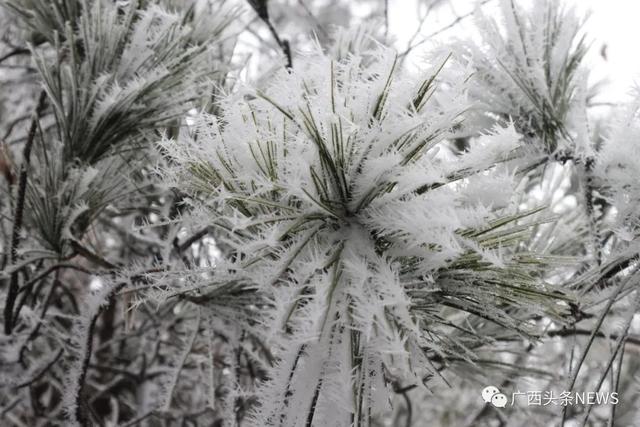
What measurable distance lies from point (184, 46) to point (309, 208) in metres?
0.70

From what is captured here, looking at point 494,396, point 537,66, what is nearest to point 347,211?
point 537,66

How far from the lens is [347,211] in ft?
2.30

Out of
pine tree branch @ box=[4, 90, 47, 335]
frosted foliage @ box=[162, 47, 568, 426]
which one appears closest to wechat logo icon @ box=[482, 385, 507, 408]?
frosted foliage @ box=[162, 47, 568, 426]

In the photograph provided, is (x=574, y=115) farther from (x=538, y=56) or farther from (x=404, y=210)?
(x=404, y=210)

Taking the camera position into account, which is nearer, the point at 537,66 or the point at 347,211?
the point at 347,211

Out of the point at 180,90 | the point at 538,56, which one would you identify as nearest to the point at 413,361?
the point at 538,56

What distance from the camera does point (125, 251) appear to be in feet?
6.70

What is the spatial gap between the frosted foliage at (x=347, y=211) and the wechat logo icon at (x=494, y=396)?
0.46 m

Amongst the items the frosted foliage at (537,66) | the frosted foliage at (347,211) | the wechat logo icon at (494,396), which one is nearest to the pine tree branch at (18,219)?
the frosted foliage at (347,211)

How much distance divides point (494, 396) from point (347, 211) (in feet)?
2.09

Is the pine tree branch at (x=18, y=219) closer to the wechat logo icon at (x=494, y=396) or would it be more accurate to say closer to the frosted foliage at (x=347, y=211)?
the frosted foliage at (x=347, y=211)

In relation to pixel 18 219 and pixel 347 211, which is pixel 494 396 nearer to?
pixel 347 211

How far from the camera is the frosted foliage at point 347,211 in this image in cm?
64

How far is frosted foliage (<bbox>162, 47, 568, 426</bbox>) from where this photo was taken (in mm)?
639
